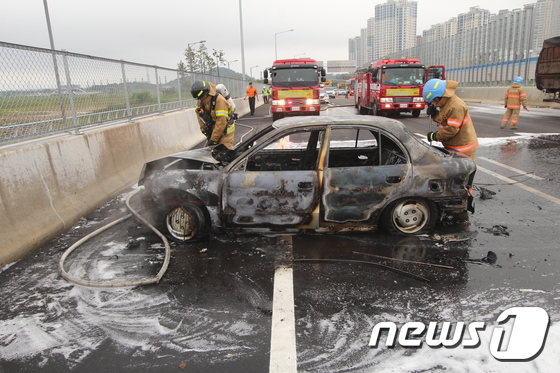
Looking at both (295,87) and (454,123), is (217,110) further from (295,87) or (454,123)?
(295,87)

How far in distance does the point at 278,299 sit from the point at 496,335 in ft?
5.28

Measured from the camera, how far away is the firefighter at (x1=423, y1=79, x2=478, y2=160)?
5625 millimetres

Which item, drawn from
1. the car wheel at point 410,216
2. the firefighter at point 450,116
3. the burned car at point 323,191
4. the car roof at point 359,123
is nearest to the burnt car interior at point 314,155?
the car roof at point 359,123

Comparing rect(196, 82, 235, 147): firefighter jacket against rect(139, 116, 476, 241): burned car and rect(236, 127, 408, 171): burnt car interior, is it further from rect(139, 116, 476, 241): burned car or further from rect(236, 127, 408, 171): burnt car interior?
rect(139, 116, 476, 241): burned car

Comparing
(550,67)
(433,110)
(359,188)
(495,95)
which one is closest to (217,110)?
(359,188)

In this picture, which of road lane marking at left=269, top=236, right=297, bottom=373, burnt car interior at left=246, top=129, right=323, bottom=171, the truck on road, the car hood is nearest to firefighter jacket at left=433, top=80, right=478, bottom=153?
burnt car interior at left=246, top=129, right=323, bottom=171

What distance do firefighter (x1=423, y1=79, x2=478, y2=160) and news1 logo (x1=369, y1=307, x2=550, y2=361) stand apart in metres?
3.15

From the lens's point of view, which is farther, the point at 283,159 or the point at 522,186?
the point at 522,186

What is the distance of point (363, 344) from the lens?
109 inches

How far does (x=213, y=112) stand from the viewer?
710 centimetres

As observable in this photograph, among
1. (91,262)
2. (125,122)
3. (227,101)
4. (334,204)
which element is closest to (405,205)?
(334,204)

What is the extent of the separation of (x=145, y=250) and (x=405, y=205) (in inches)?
116

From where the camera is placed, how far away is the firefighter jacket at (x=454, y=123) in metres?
5.62

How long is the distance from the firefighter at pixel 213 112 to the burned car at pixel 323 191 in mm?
2118
